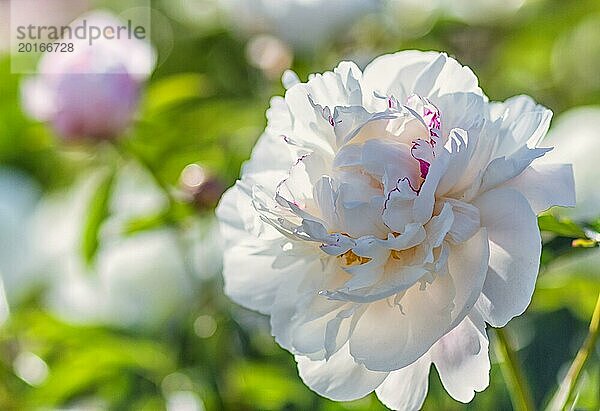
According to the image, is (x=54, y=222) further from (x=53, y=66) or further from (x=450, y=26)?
(x=450, y=26)

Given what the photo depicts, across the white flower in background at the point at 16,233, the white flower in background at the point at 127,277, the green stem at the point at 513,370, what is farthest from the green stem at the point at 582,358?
the white flower in background at the point at 16,233

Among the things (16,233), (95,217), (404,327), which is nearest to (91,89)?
(95,217)

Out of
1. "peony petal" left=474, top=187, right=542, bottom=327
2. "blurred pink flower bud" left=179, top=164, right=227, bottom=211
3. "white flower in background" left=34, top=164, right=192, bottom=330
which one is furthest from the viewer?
"white flower in background" left=34, top=164, right=192, bottom=330

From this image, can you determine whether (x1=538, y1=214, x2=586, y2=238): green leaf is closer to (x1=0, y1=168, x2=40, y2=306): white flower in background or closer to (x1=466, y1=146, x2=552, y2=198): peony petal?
(x1=466, y1=146, x2=552, y2=198): peony petal

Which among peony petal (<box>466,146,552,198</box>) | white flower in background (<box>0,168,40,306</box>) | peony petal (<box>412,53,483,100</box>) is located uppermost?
peony petal (<box>412,53,483,100</box>)

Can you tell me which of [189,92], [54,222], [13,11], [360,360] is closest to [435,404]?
[360,360]

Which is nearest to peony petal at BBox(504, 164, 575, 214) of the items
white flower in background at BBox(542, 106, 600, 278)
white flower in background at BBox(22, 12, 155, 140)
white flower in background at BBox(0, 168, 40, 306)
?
white flower in background at BBox(542, 106, 600, 278)

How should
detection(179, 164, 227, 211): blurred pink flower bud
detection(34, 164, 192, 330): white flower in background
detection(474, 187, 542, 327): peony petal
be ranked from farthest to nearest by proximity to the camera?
detection(34, 164, 192, 330): white flower in background < detection(179, 164, 227, 211): blurred pink flower bud < detection(474, 187, 542, 327): peony petal
